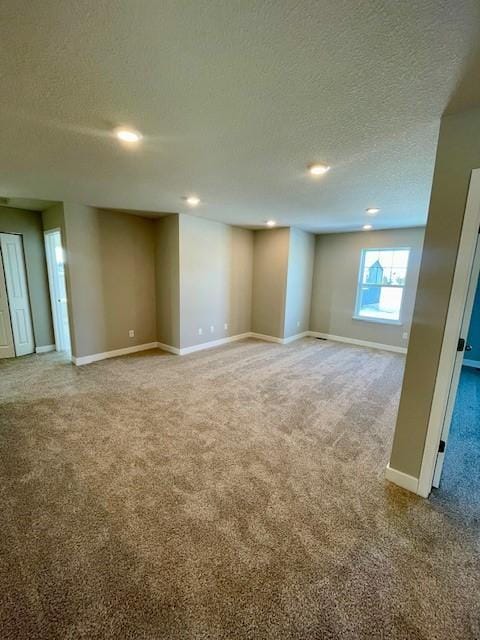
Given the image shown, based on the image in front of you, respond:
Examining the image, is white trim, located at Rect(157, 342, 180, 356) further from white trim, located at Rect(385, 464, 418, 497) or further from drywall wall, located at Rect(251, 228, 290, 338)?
white trim, located at Rect(385, 464, 418, 497)

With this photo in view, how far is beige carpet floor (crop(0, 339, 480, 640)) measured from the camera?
1177mm

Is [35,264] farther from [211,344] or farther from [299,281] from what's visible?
[299,281]

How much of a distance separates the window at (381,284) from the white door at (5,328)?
263 inches

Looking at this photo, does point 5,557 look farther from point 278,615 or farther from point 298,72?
point 298,72

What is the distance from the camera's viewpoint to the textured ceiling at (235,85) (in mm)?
1014

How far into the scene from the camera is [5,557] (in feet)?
4.57

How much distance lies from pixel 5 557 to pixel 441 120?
350 cm

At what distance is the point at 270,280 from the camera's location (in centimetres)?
587

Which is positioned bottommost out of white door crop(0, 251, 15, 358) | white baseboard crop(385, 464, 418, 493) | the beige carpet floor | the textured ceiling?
the beige carpet floor

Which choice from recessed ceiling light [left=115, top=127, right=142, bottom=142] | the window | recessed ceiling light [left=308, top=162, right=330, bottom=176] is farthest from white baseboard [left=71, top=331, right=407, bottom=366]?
recessed ceiling light [left=308, top=162, right=330, bottom=176]

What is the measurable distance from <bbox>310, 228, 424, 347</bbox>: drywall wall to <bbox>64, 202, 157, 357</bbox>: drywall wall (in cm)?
384

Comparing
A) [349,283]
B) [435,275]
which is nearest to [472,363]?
[349,283]

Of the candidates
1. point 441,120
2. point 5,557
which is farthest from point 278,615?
point 441,120

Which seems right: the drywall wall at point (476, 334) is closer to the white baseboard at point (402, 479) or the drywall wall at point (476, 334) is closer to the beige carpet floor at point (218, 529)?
the beige carpet floor at point (218, 529)
